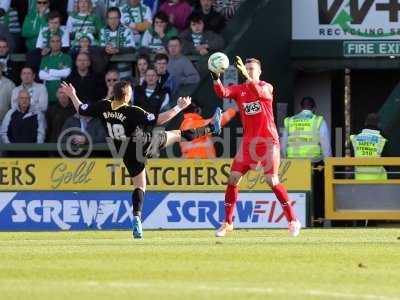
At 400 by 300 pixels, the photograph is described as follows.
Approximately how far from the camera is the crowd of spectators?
2053 centimetres

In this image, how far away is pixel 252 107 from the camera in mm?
15961

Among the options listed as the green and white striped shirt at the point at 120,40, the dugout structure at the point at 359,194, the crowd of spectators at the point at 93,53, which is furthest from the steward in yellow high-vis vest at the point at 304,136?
the green and white striped shirt at the point at 120,40

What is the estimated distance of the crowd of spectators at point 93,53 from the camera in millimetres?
20531

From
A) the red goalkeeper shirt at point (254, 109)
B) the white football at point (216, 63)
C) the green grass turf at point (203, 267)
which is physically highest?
the white football at point (216, 63)

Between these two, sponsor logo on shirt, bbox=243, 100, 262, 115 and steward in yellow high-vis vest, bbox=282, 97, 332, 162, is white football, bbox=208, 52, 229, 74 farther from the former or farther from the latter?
steward in yellow high-vis vest, bbox=282, 97, 332, 162

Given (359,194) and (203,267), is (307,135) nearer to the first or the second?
(359,194)

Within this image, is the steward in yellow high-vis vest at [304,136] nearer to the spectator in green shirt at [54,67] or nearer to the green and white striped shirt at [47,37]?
the spectator in green shirt at [54,67]

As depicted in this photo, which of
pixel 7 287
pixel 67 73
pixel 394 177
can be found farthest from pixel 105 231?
pixel 7 287

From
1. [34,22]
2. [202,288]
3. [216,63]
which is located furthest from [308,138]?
[202,288]

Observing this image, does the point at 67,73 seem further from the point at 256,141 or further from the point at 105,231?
the point at 256,141

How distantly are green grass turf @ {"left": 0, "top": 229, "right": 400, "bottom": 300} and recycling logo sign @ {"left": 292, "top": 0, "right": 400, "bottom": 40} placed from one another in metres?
6.41


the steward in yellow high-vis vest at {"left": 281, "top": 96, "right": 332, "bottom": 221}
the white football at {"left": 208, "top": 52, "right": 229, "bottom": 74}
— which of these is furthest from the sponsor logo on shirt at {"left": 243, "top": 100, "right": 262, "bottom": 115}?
the steward in yellow high-vis vest at {"left": 281, "top": 96, "right": 332, "bottom": 221}

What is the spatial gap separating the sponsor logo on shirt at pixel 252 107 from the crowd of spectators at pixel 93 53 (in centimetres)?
442

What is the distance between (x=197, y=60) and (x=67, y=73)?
210cm
